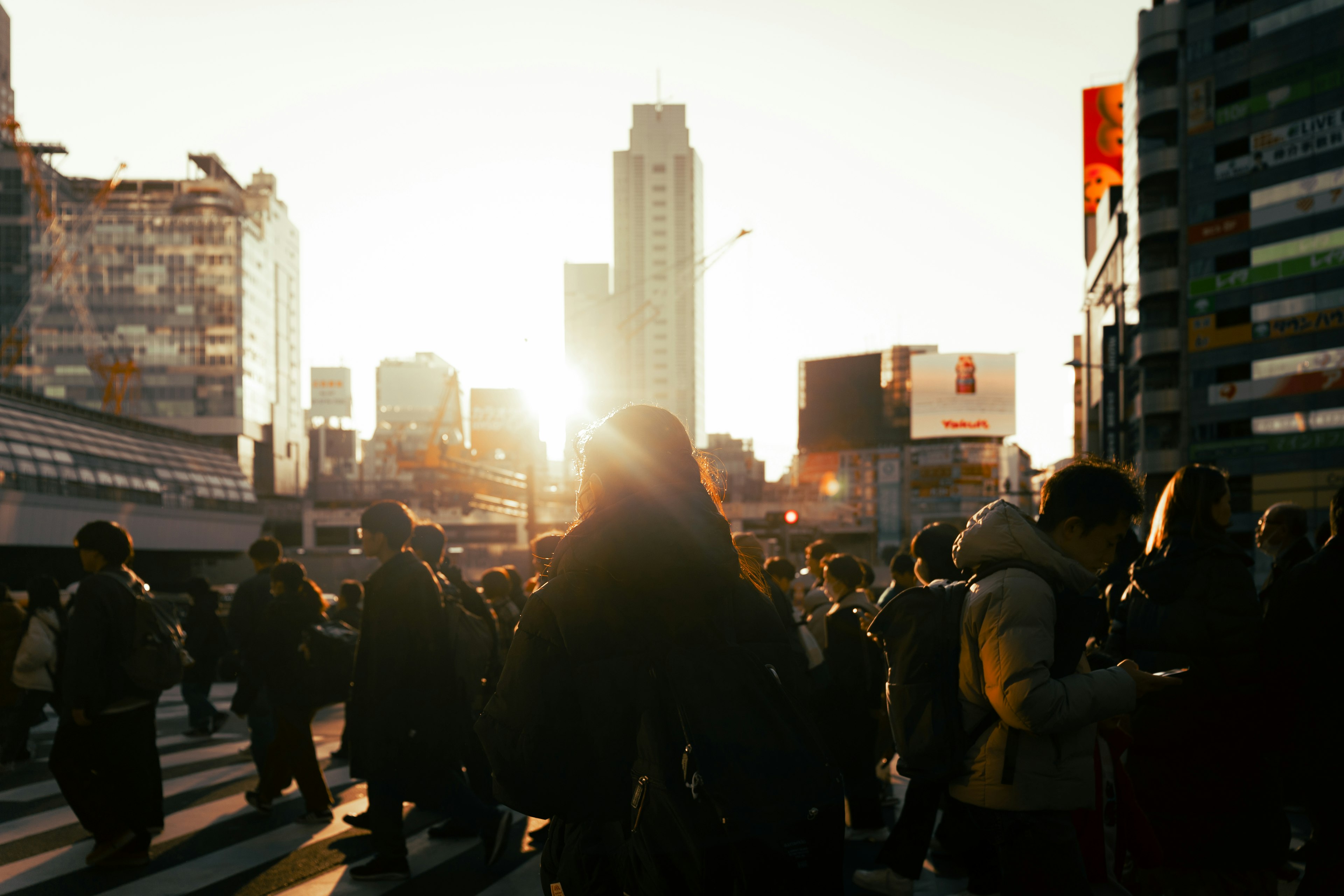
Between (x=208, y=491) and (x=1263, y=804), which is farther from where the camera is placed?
(x=208, y=491)

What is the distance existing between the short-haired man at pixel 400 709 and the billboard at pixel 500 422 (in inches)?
3624

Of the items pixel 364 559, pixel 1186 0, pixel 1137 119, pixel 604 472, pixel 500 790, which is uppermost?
pixel 1186 0

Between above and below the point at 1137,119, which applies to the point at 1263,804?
below

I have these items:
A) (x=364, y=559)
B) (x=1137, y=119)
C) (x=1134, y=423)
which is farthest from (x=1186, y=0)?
(x=364, y=559)

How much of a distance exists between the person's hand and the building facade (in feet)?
156

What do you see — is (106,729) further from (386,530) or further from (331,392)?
(331,392)

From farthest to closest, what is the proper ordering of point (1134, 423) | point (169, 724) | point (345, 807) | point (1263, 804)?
point (1134, 423), point (169, 724), point (345, 807), point (1263, 804)

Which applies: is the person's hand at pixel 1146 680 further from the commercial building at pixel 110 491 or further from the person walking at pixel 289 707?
the commercial building at pixel 110 491

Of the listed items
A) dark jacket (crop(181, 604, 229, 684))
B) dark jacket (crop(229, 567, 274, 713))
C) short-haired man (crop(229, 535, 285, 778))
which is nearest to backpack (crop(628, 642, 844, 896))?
short-haired man (crop(229, 535, 285, 778))

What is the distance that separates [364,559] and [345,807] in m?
45.8

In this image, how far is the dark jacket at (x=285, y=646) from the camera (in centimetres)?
676

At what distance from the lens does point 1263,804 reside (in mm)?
3412

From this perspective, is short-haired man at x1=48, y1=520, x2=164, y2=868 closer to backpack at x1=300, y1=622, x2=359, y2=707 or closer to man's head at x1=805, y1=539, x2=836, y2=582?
backpack at x1=300, y1=622, x2=359, y2=707

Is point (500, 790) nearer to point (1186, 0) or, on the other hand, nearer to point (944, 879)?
point (944, 879)
